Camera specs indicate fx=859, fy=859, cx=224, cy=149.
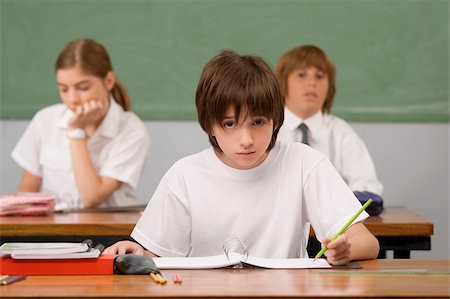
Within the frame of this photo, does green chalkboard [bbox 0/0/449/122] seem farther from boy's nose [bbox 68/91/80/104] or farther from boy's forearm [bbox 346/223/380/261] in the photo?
boy's forearm [bbox 346/223/380/261]

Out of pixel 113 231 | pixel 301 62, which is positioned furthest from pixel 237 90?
pixel 301 62

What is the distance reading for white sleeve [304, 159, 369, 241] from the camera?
209 cm

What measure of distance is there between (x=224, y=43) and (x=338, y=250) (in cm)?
283

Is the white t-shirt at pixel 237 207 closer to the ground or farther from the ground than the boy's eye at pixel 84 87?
closer to the ground

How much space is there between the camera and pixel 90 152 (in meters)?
3.69

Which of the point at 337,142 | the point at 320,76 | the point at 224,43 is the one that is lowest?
the point at 337,142

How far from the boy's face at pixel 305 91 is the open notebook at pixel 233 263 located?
6.20 ft

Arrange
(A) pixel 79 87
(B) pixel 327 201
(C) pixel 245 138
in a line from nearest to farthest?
(C) pixel 245 138
(B) pixel 327 201
(A) pixel 79 87

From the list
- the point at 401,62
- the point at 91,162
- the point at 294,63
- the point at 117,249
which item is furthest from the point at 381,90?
the point at 117,249

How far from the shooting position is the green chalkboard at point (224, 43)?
4555 millimetres

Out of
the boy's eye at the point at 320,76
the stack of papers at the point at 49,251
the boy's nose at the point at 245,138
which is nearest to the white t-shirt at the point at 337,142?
the boy's eye at the point at 320,76

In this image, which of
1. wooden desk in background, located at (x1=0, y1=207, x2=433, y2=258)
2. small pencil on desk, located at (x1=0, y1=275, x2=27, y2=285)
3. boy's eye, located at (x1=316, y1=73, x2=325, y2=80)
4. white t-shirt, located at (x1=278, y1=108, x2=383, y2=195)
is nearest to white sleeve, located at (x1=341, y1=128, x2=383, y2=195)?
white t-shirt, located at (x1=278, y1=108, x2=383, y2=195)

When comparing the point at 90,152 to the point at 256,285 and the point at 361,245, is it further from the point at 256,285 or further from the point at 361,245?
the point at 256,285

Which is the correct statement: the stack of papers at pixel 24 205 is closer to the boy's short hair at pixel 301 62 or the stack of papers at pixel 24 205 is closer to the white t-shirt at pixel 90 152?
the white t-shirt at pixel 90 152
